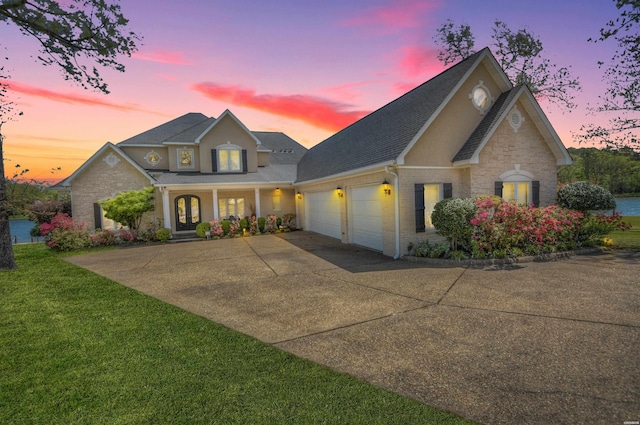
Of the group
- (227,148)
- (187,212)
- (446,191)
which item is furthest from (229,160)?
(446,191)

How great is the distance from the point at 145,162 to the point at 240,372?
20047 millimetres

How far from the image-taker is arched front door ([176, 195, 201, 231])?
19.1 m

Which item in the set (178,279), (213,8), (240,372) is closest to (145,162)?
(213,8)

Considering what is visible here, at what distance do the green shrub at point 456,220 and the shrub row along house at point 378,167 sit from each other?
38.8 inches

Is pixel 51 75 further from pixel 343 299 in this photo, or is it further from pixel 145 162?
pixel 145 162

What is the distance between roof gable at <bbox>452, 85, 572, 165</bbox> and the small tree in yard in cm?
1512

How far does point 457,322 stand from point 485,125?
8762 millimetres

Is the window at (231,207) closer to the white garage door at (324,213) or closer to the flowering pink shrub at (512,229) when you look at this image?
the white garage door at (324,213)

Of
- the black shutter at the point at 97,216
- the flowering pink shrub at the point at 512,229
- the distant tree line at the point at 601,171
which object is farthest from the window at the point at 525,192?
the distant tree line at the point at 601,171

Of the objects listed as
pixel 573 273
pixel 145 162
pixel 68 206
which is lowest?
pixel 573 273

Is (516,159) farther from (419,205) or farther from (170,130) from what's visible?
(170,130)

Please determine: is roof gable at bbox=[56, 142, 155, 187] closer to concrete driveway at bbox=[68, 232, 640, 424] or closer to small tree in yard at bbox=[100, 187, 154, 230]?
small tree in yard at bbox=[100, 187, 154, 230]

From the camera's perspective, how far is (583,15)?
11609mm

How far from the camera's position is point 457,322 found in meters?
4.95
